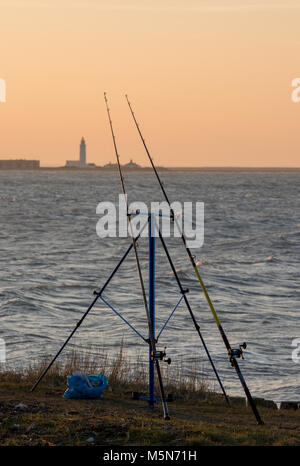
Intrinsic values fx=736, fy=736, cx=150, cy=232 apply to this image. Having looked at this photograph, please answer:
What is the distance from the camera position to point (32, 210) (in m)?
85.8

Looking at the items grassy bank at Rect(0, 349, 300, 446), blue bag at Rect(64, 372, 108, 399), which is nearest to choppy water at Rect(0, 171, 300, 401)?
grassy bank at Rect(0, 349, 300, 446)

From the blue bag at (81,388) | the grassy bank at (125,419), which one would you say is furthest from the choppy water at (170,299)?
the blue bag at (81,388)

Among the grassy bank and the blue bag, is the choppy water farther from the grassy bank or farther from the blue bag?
the blue bag

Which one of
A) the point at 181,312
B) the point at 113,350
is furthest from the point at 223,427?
the point at 181,312

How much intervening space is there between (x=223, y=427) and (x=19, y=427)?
89.4 inches

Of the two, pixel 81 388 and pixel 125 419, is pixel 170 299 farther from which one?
pixel 125 419

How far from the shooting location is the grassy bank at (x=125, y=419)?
734cm

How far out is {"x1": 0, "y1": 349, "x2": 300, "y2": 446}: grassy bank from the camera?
7340 mm

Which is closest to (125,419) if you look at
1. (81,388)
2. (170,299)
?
(81,388)

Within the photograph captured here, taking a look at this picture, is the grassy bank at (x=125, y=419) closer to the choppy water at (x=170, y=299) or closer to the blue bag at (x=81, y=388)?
the blue bag at (x=81, y=388)

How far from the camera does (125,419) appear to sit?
816 cm

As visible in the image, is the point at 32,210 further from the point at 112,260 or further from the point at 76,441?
the point at 76,441

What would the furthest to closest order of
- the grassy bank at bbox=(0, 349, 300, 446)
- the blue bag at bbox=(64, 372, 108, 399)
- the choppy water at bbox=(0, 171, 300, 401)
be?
1. the choppy water at bbox=(0, 171, 300, 401)
2. the blue bag at bbox=(64, 372, 108, 399)
3. the grassy bank at bbox=(0, 349, 300, 446)

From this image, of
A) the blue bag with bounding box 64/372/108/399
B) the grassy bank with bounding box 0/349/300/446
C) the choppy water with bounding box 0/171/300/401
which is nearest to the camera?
the grassy bank with bounding box 0/349/300/446
